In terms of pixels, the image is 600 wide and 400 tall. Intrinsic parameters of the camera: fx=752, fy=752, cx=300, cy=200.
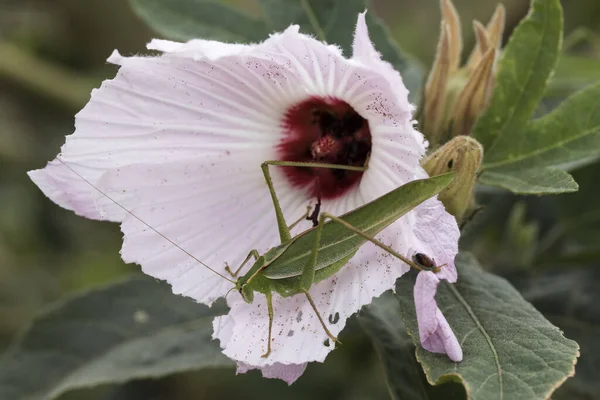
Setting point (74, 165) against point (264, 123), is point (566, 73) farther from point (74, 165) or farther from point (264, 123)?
point (74, 165)

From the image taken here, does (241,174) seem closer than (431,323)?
No

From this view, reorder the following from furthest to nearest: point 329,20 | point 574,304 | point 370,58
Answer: point 574,304 < point 329,20 < point 370,58

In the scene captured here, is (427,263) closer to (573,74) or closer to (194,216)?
(194,216)

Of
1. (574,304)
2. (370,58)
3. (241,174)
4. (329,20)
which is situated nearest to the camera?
(370,58)

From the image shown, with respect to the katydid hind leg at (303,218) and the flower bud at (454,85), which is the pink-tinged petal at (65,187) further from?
Result: the flower bud at (454,85)

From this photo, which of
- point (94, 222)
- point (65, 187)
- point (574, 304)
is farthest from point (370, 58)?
point (94, 222)

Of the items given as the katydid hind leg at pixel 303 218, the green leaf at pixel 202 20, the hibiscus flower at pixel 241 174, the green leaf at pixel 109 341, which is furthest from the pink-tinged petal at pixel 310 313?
the green leaf at pixel 202 20

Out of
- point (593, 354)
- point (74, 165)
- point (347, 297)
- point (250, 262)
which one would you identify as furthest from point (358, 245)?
point (593, 354)
